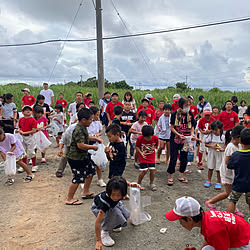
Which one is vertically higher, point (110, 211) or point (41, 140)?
point (41, 140)

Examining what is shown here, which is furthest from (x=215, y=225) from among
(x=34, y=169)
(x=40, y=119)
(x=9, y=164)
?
(x=40, y=119)

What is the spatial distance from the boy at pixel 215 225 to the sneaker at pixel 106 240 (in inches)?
51.6

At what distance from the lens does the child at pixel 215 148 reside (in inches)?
192

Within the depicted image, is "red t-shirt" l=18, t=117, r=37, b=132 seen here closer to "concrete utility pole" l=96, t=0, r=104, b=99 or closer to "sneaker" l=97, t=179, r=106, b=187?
"sneaker" l=97, t=179, r=106, b=187

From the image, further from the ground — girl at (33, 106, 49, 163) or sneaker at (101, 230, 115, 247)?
girl at (33, 106, 49, 163)

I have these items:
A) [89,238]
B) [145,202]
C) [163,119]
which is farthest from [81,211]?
[163,119]

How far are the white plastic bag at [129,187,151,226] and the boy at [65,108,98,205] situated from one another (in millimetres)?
964

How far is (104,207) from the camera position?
9.48 ft

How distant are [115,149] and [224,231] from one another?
244cm

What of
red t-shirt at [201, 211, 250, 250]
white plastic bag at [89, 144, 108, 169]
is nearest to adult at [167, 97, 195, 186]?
white plastic bag at [89, 144, 108, 169]

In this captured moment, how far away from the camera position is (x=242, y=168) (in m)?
3.16

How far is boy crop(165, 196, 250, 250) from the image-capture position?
1.97 meters

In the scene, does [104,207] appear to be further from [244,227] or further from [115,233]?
[244,227]

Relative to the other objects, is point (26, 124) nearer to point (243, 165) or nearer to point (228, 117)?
point (243, 165)
